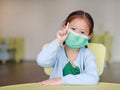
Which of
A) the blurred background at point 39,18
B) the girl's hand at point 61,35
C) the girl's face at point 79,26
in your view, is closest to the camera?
the girl's hand at point 61,35

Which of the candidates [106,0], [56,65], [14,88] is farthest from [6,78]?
[106,0]

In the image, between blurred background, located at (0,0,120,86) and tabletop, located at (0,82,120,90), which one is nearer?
tabletop, located at (0,82,120,90)

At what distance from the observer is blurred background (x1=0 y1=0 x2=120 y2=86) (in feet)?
25.8

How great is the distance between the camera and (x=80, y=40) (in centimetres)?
131

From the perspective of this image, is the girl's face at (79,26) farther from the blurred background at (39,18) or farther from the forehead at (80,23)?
the blurred background at (39,18)

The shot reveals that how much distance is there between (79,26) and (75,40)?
0.11 m

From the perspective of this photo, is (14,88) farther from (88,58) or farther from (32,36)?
(32,36)

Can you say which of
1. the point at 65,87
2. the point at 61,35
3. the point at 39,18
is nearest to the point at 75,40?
the point at 61,35

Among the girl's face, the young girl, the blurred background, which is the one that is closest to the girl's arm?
the young girl

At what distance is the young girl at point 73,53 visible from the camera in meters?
1.27

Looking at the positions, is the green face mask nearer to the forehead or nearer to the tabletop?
the forehead

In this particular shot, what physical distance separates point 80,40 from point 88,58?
0.42 feet

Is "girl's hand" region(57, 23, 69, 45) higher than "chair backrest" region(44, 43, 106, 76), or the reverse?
"girl's hand" region(57, 23, 69, 45)

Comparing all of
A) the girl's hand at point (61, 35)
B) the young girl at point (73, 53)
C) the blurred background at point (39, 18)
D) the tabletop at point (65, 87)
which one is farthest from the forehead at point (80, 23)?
the blurred background at point (39, 18)
